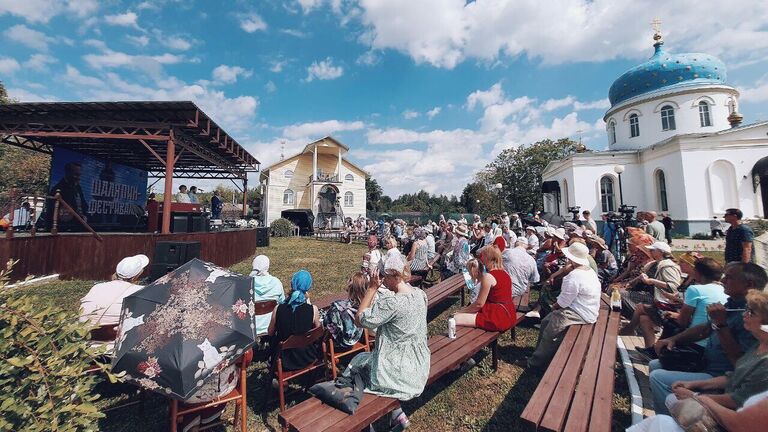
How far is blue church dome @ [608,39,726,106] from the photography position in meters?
21.0

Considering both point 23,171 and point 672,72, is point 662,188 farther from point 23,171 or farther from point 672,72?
point 23,171

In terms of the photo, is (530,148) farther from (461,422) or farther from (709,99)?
(461,422)

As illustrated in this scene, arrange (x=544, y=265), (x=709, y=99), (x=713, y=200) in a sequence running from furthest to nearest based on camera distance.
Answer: (x=709, y=99)
(x=713, y=200)
(x=544, y=265)

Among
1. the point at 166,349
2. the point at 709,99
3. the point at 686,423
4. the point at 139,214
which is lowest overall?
the point at 686,423

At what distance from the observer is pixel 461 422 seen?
2.84 m

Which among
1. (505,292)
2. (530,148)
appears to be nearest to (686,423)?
(505,292)

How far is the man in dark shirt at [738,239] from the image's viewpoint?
5262 millimetres

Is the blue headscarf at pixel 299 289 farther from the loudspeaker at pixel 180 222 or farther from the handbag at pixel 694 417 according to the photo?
the loudspeaker at pixel 180 222

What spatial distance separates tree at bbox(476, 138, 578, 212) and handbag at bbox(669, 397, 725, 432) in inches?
1460

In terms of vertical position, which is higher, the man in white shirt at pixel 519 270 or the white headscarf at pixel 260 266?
the white headscarf at pixel 260 266

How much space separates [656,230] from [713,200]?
14888 mm

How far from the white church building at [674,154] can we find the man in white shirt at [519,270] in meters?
12.1

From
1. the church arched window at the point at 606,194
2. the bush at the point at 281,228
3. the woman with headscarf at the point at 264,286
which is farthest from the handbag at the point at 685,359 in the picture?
the bush at the point at 281,228

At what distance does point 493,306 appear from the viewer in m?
3.67
